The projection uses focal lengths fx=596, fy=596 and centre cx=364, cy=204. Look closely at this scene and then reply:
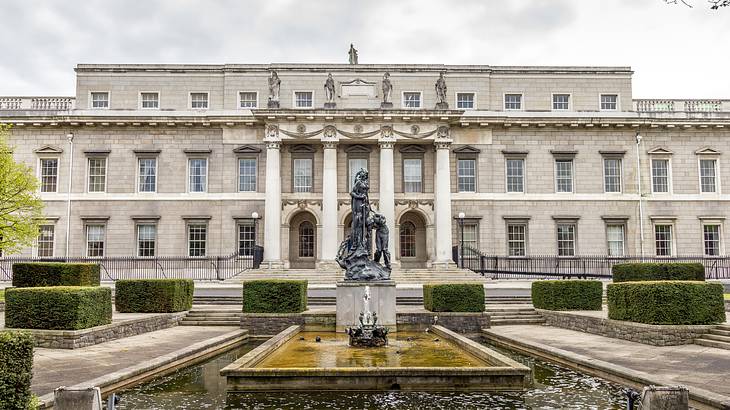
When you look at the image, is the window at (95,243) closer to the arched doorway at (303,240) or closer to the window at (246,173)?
the window at (246,173)

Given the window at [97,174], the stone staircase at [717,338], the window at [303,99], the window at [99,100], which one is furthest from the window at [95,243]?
the stone staircase at [717,338]

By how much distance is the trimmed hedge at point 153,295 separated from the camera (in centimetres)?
1867

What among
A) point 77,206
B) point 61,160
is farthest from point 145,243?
point 61,160

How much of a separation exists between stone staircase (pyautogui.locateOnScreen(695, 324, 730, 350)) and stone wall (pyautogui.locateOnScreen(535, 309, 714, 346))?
130 mm

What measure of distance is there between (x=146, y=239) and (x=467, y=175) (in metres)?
19.2

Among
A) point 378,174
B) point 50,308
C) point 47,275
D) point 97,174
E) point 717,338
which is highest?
point 97,174

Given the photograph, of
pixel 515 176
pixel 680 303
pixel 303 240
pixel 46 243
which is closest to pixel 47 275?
pixel 46 243

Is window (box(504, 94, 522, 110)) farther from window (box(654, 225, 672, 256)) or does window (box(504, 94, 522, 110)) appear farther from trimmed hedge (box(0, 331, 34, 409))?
trimmed hedge (box(0, 331, 34, 409))

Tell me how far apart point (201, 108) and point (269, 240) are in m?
9.98

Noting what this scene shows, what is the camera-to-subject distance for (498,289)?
27.0 m

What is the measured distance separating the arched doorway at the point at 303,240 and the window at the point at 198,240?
495cm

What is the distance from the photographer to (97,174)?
34844 mm

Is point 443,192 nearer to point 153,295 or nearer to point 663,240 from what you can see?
point 663,240

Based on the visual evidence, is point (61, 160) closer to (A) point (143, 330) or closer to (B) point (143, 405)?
(A) point (143, 330)
